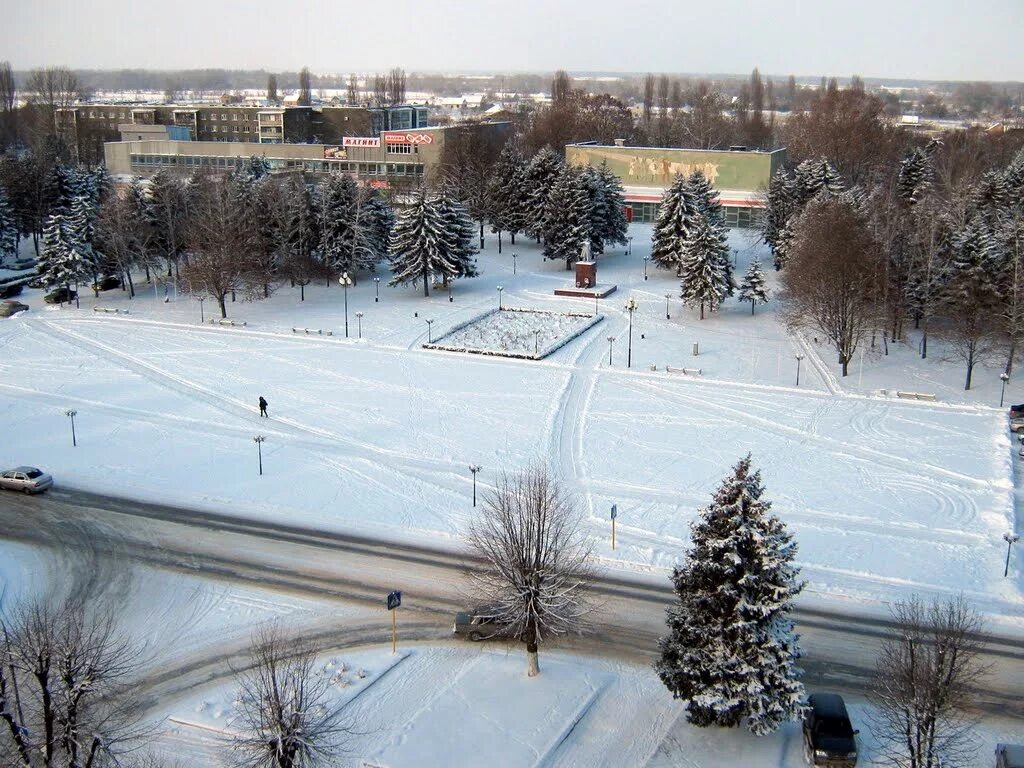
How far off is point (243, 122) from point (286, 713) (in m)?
113

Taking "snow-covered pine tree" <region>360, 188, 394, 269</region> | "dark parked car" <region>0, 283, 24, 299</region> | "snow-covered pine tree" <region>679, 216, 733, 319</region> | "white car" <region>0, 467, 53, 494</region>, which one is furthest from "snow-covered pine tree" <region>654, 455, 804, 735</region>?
"dark parked car" <region>0, 283, 24, 299</region>

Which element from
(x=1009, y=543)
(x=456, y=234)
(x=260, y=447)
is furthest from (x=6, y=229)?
(x=1009, y=543)

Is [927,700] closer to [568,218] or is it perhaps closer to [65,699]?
[65,699]

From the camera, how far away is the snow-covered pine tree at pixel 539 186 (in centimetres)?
6338

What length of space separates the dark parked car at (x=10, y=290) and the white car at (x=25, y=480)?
29422mm

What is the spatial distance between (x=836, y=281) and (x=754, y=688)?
88.4ft

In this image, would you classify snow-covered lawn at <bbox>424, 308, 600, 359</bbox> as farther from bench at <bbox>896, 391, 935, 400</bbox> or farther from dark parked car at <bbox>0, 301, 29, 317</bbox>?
dark parked car at <bbox>0, 301, 29, 317</bbox>

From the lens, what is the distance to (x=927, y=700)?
15.6 metres

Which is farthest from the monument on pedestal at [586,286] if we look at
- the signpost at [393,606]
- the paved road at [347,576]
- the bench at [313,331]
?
the signpost at [393,606]

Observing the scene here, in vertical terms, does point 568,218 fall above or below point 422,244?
above

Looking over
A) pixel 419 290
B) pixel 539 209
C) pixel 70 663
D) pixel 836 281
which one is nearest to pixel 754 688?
pixel 70 663

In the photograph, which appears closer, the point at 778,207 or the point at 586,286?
the point at 586,286

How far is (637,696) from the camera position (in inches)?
756

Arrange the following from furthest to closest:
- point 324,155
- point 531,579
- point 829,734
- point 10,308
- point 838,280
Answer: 1. point 324,155
2. point 10,308
3. point 838,280
4. point 531,579
5. point 829,734
